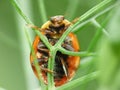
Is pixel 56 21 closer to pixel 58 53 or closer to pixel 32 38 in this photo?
pixel 58 53

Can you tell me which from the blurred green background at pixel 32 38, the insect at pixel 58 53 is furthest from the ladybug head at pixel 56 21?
the blurred green background at pixel 32 38

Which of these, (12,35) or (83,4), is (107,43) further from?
(12,35)

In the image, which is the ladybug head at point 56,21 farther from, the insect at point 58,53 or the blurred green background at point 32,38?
the blurred green background at point 32,38

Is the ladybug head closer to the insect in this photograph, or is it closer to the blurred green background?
the insect

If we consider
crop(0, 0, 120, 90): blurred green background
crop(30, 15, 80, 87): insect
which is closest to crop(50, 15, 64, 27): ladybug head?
crop(30, 15, 80, 87): insect

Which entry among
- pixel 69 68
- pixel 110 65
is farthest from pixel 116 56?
pixel 69 68

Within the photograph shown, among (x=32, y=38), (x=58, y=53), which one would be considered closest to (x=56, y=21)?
(x=58, y=53)

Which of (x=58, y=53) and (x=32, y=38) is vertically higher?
(x=32, y=38)

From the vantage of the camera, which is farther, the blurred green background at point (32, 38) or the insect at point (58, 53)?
the insect at point (58, 53)
